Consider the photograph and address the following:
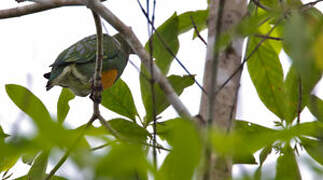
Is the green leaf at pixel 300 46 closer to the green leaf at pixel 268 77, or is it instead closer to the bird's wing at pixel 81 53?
Answer: the green leaf at pixel 268 77

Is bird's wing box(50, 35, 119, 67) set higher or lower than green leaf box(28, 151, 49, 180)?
higher

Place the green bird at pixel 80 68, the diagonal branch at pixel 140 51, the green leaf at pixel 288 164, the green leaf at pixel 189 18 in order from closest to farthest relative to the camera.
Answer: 1. the diagonal branch at pixel 140 51
2. the green leaf at pixel 288 164
3. the green leaf at pixel 189 18
4. the green bird at pixel 80 68

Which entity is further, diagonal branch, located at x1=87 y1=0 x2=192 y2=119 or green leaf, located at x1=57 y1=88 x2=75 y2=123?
green leaf, located at x1=57 y1=88 x2=75 y2=123

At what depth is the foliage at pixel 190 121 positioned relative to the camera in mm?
771

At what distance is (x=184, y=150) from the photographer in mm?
773

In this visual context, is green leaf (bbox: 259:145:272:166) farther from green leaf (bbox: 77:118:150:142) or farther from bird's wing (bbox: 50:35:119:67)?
bird's wing (bbox: 50:35:119:67)

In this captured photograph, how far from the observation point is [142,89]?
2.80 metres

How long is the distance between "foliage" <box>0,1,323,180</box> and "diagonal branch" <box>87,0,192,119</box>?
2.0 inches

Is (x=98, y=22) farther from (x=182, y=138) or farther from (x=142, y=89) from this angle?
(x=182, y=138)

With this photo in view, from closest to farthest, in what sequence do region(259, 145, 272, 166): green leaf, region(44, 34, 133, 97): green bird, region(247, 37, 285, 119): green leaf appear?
region(259, 145, 272, 166): green leaf < region(247, 37, 285, 119): green leaf < region(44, 34, 133, 97): green bird

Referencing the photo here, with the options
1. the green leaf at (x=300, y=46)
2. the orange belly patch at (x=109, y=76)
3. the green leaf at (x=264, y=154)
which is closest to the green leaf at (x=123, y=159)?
the green leaf at (x=300, y=46)

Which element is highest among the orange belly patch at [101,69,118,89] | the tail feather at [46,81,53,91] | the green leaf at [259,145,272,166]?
the orange belly patch at [101,69,118,89]

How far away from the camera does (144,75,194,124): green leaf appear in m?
2.63

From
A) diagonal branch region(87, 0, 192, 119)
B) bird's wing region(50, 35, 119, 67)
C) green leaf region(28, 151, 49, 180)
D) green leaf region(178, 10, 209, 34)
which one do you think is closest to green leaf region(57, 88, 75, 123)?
green leaf region(28, 151, 49, 180)
